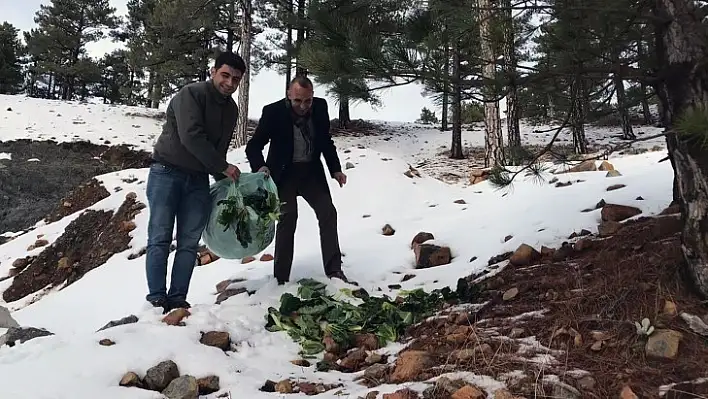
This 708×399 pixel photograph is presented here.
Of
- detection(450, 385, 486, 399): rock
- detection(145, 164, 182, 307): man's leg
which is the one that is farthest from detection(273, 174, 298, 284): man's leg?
detection(450, 385, 486, 399): rock

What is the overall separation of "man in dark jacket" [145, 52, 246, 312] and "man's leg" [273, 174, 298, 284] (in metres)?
0.52

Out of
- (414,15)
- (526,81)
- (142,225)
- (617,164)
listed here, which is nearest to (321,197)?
(414,15)

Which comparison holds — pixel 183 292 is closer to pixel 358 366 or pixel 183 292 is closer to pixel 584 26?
pixel 358 366

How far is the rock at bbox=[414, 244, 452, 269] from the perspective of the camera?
4.16m

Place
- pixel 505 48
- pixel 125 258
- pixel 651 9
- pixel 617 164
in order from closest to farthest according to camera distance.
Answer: pixel 651 9 < pixel 505 48 < pixel 125 258 < pixel 617 164

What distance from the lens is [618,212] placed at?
365cm

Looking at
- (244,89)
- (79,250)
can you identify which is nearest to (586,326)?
(79,250)

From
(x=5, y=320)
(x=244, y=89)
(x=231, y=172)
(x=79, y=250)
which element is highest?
(x=244, y=89)

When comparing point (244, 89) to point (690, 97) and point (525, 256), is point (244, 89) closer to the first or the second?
point (525, 256)

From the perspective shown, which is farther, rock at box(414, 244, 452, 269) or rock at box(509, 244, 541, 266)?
rock at box(414, 244, 452, 269)

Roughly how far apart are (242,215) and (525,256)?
1864 mm

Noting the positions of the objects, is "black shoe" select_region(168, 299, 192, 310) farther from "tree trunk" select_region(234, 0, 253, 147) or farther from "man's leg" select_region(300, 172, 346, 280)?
"tree trunk" select_region(234, 0, 253, 147)

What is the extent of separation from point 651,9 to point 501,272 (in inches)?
68.1

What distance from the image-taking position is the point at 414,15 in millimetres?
2883
